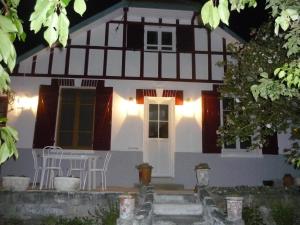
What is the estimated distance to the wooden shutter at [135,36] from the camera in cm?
1059

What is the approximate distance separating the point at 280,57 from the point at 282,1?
340 cm

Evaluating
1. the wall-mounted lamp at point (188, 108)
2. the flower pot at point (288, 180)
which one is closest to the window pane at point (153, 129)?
the wall-mounted lamp at point (188, 108)

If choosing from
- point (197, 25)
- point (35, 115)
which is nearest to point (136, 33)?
point (197, 25)

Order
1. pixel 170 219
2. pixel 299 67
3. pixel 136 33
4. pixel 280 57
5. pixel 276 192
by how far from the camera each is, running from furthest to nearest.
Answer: pixel 136 33 → pixel 276 192 → pixel 280 57 → pixel 170 219 → pixel 299 67

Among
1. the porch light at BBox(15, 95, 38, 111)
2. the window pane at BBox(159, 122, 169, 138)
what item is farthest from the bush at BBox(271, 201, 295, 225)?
the porch light at BBox(15, 95, 38, 111)

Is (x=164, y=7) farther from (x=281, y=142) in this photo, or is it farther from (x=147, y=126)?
(x=281, y=142)

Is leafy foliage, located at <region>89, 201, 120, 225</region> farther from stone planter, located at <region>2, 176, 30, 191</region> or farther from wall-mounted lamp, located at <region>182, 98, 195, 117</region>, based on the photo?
wall-mounted lamp, located at <region>182, 98, 195, 117</region>

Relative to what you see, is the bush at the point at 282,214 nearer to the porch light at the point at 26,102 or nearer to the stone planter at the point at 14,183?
the stone planter at the point at 14,183

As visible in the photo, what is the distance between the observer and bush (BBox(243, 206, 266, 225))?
6.93m

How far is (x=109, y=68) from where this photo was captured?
1037 centimetres

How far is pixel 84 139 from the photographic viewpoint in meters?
10.1

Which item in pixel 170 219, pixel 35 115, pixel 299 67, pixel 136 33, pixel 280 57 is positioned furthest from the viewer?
pixel 136 33

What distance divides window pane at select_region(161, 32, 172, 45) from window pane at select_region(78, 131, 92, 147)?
11.3 feet

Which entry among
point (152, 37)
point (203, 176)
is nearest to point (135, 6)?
point (152, 37)
